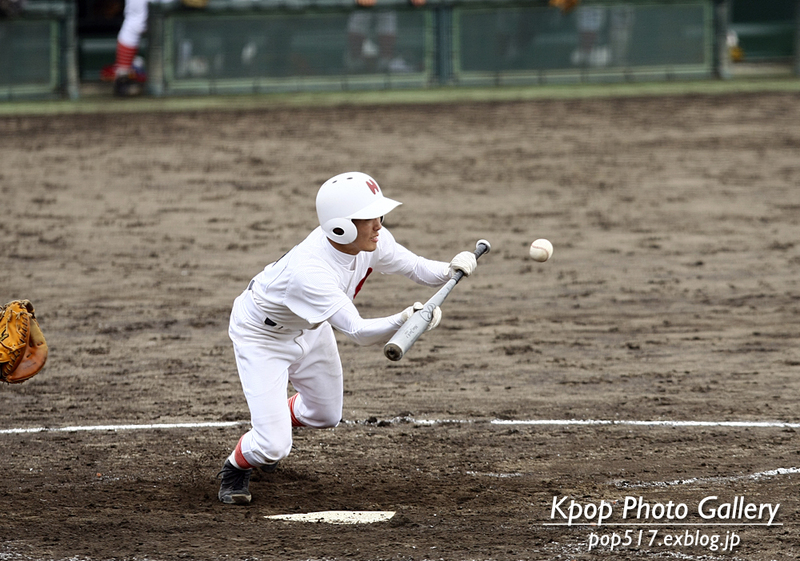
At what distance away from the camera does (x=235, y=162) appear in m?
13.6

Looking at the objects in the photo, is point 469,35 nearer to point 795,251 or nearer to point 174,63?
point 174,63

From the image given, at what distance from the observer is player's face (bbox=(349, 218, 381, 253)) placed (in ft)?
16.6

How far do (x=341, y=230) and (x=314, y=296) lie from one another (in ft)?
1.04

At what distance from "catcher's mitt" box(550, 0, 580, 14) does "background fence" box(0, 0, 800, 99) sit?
13 centimetres

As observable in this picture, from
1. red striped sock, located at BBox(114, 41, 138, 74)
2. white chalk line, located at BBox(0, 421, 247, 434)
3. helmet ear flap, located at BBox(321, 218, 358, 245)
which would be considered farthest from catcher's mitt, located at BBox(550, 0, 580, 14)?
helmet ear flap, located at BBox(321, 218, 358, 245)

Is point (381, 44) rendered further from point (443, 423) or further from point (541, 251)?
point (541, 251)

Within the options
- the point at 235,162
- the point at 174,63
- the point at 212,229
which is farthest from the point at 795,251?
the point at 174,63

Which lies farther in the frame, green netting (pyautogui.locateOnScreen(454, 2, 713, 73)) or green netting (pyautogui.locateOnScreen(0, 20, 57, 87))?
green netting (pyautogui.locateOnScreen(454, 2, 713, 73))

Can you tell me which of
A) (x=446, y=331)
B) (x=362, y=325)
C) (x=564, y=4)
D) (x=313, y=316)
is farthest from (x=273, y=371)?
(x=564, y=4)

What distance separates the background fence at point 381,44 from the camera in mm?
15914

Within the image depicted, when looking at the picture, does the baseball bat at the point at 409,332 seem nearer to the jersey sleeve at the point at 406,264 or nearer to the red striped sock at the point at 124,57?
the jersey sleeve at the point at 406,264

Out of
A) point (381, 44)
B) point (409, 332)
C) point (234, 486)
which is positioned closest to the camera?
point (409, 332)

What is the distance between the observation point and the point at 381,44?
53.4 feet

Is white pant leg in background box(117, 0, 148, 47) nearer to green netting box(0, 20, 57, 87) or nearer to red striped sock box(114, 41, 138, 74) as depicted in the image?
red striped sock box(114, 41, 138, 74)
